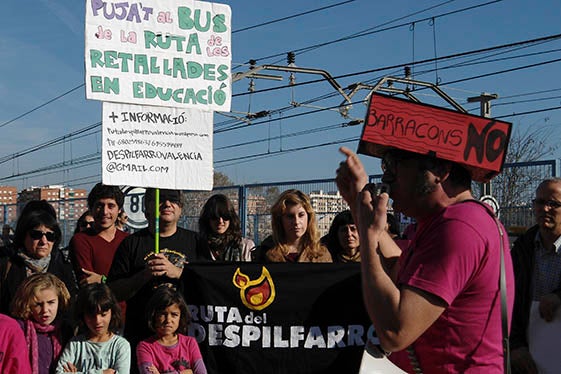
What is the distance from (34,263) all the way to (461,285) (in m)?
3.79

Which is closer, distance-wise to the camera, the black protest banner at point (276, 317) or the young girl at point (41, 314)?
the young girl at point (41, 314)

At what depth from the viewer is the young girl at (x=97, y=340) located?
4750mm

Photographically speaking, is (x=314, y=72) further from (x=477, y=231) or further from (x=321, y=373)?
(x=477, y=231)

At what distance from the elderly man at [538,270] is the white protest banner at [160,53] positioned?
8.04 ft

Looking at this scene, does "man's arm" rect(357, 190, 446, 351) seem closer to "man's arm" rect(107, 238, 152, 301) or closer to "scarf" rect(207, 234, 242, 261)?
"man's arm" rect(107, 238, 152, 301)

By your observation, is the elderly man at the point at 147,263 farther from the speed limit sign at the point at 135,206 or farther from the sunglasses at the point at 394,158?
the speed limit sign at the point at 135,206

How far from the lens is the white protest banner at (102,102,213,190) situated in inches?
199

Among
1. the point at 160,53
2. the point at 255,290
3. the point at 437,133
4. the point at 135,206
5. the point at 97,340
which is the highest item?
the point at 160,53

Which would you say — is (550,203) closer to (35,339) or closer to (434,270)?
(434,270)

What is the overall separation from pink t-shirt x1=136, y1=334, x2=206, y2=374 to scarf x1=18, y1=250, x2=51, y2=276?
942 mm

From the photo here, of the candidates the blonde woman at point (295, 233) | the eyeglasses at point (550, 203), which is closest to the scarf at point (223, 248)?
the blonde woman at point (295, 233)

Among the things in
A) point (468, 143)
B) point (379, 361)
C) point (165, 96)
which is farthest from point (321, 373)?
point (468, 143)

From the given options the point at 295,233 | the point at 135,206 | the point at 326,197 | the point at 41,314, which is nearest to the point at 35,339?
the point at 41,314

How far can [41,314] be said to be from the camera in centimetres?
476
